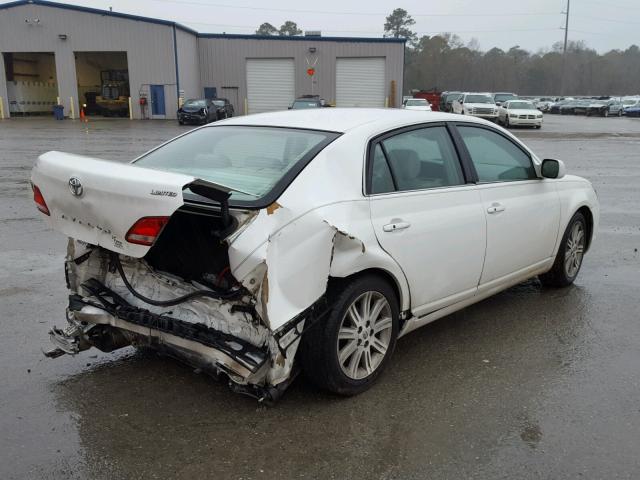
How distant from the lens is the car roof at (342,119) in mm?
3889

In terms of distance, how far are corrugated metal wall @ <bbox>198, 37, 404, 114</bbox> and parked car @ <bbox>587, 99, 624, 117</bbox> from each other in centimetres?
2344

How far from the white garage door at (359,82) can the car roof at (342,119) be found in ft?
130

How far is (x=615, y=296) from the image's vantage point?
5480mm

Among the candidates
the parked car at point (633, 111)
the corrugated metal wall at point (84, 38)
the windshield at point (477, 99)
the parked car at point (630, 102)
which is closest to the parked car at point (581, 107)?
the parked car at point (630, 102)

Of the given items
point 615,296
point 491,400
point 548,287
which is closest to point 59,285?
point 491,400

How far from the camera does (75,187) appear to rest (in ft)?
10.6

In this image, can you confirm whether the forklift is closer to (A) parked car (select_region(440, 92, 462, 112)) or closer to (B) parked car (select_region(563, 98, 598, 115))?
(A) parked car (select_region(440, 92, 462, 112))

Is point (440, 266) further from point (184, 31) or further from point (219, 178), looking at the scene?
point (184, 31)

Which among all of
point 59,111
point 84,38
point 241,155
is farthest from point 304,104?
point 241,155

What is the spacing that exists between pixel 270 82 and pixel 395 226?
137ft

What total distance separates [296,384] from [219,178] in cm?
138

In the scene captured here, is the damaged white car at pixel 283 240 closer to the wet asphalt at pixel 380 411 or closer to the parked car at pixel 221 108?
the wet asphalt at pixel 380 411

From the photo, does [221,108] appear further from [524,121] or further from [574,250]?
[574,250]

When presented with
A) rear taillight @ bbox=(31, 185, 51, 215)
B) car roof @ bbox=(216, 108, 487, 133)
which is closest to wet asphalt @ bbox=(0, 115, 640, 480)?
rear taillight @ bbox=(31, 185, 51, 215)
